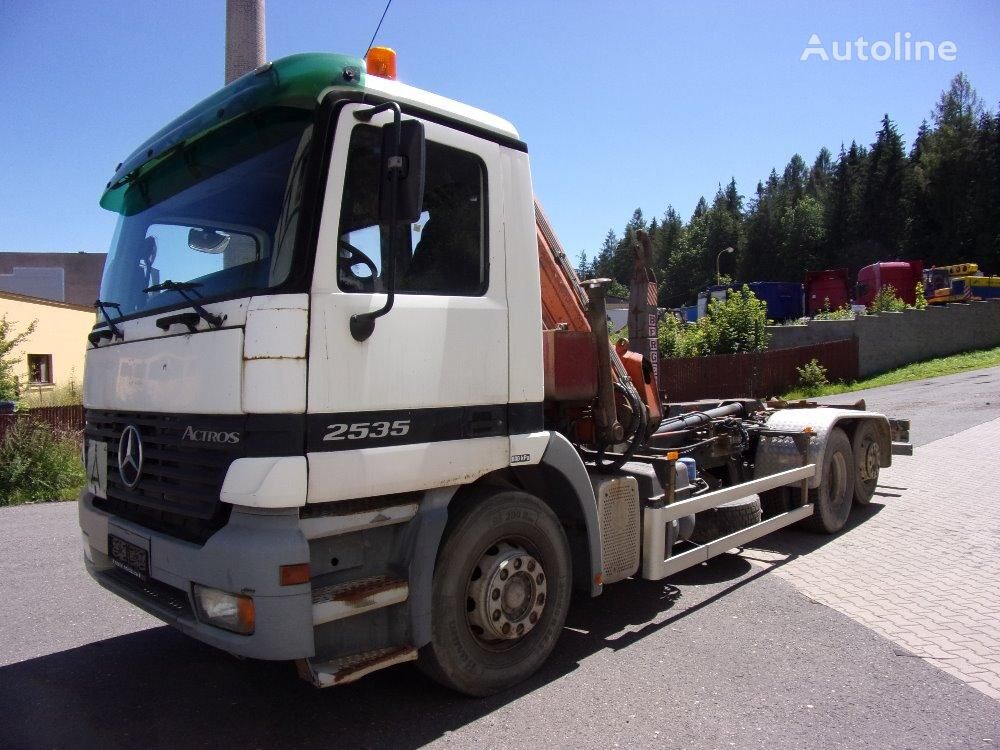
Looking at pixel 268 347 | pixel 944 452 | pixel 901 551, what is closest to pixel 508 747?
pixel 268 347

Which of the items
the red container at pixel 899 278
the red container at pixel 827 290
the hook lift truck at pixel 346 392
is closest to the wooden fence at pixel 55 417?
the hook lift truck at pixel 346 392

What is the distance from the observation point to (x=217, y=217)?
3475 millimetres

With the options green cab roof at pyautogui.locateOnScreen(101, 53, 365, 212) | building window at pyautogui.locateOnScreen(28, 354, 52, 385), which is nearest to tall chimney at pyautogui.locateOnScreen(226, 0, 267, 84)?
green cab roof at pyautogui.locateOnScreen(101, 53, 365, 212)

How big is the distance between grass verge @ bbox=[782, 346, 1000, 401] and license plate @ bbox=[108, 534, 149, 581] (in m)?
21.1

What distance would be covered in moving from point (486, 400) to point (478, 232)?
34.2 inches

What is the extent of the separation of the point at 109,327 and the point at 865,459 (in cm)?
727

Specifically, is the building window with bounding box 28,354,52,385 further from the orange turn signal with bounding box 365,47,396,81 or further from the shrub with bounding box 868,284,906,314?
the shrub with bounding box 868,284,906,314

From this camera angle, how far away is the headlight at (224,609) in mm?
2857

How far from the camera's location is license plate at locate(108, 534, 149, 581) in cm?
338

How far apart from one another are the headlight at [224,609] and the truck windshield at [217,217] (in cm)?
125

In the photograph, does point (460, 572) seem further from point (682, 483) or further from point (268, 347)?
point (682, 483)

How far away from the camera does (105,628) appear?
475 cm

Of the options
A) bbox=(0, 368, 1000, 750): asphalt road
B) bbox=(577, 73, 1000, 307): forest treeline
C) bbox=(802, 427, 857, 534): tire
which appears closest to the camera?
bbox=(0, 368, 1000, 750): asphalt road

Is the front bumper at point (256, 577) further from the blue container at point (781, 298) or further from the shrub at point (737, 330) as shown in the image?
the blue container at point (781, 298)
